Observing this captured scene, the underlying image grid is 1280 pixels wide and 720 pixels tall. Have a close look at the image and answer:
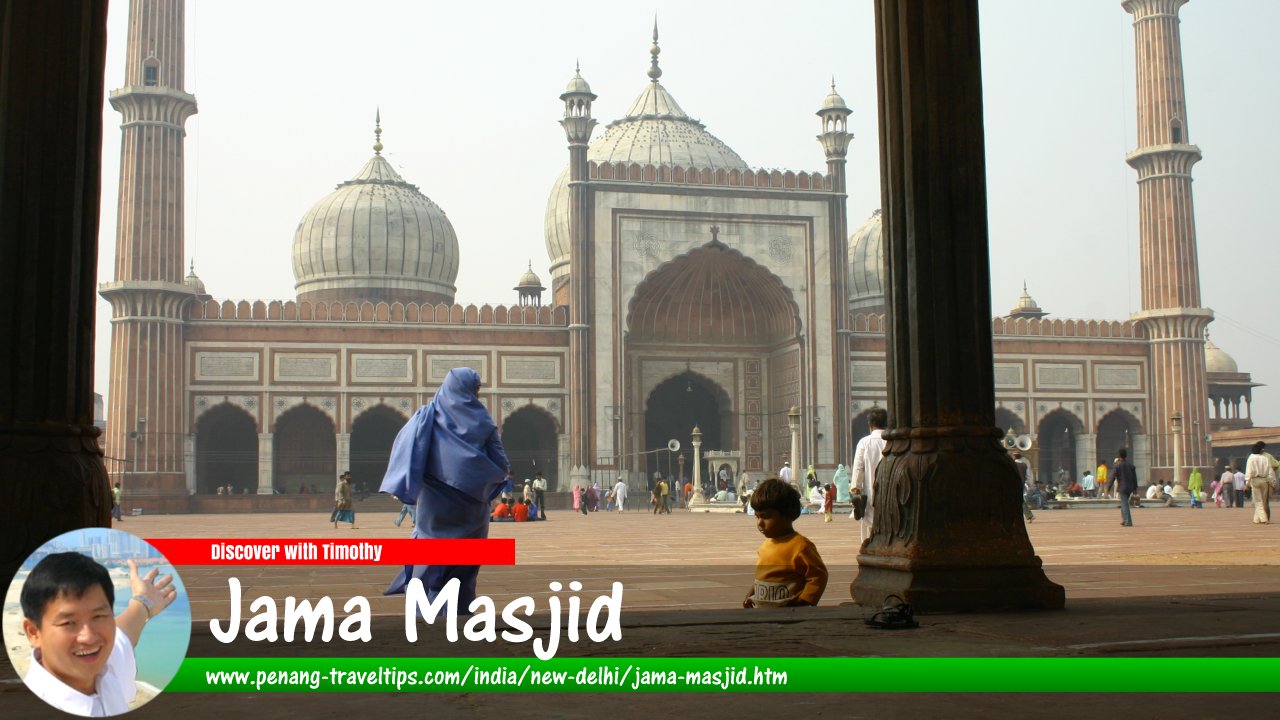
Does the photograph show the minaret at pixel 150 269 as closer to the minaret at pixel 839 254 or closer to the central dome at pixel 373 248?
the central dome at pixel 373 248

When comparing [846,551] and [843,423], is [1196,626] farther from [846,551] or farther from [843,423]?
[843,423]

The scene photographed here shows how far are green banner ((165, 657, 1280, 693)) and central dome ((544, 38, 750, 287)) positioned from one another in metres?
27.1

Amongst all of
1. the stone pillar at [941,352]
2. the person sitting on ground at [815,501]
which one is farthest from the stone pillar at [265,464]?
the stone pillar at [941,352]

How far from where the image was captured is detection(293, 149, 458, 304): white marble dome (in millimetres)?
30438

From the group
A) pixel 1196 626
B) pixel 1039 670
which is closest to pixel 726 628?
pixel 1039 670

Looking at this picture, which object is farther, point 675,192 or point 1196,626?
point 675,192

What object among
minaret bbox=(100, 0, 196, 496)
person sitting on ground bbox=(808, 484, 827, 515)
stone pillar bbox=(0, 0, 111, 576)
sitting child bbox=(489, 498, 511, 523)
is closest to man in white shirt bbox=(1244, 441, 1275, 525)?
person sitting on ground bbox=(808, 484, 827, 515)

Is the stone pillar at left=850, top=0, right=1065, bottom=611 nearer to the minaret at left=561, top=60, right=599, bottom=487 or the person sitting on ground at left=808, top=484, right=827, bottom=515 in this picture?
the person sitting on ground at left=808, top=484, right=827, bottom=515

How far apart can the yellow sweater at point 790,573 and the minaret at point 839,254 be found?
23.2 meters

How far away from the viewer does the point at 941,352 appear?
372 cm

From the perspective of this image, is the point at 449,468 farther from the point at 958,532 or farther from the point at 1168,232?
the point at 1168,232

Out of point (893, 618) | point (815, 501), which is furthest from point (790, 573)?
point (815, 501)

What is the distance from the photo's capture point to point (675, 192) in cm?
2705

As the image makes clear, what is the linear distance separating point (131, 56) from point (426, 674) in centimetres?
2517
